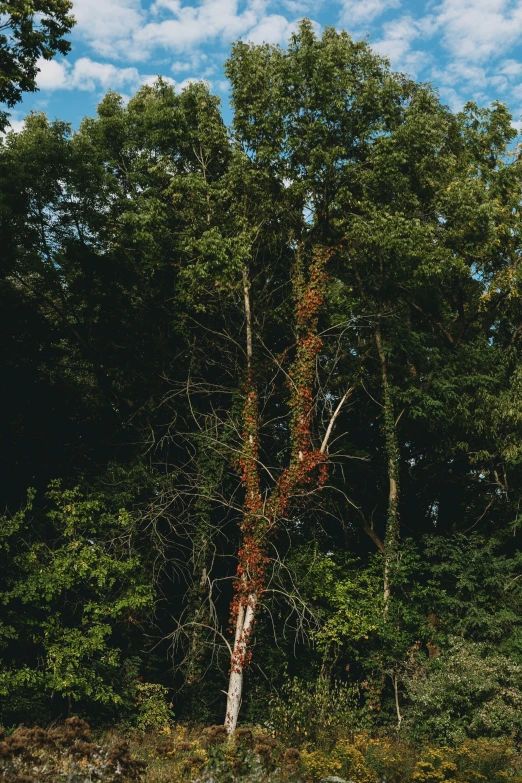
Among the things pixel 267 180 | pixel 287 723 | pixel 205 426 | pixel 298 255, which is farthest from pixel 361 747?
pixel 267 180

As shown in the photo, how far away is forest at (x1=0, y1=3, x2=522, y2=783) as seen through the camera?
1639 centimetres

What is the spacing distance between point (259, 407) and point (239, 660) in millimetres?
6409

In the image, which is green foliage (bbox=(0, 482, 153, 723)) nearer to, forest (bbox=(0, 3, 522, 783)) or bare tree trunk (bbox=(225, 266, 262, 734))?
forest (bbox=(0, 3, 522, 783))

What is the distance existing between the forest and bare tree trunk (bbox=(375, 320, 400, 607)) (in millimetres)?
71

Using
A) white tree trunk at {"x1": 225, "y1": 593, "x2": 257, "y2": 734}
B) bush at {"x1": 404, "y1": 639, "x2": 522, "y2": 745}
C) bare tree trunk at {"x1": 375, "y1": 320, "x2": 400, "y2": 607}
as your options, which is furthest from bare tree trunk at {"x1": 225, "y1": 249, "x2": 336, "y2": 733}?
bush at {"x1": 404, "y1": 639, "x2": 522, "y2": 745}

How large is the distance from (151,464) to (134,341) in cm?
326

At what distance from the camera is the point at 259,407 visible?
779 inches

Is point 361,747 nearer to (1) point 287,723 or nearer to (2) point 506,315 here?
(1) point 287,723

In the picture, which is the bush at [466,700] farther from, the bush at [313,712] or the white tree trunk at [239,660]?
the white tree trunk at [239,660]

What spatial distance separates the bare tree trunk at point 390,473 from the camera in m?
18.4

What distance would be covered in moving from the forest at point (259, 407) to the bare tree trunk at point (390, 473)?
7 centimetres

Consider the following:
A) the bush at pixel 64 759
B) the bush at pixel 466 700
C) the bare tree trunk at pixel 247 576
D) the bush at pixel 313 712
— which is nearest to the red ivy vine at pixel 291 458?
the bare tree trunk at pixel 247 576

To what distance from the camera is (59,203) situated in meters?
18.7

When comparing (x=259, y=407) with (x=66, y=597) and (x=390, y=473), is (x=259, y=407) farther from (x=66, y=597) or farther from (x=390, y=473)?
(x=66, y=597)
